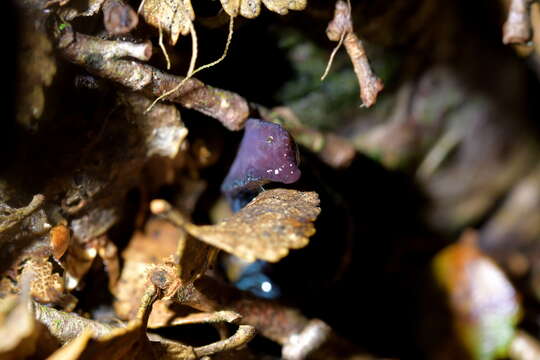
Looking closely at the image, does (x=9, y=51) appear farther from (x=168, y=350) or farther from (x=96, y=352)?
(x=168, y=350)

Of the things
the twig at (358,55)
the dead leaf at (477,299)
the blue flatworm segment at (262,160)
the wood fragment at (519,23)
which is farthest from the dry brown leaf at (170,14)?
the dead leaf at (477,299)

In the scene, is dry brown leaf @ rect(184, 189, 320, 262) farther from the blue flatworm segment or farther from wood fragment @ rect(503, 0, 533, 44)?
wood fragment @ rect(503, 0, 533, 44)

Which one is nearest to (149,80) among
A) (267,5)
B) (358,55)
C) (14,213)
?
(267,5)

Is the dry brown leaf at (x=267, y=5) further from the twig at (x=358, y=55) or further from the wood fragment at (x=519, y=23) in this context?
the wood fragment at (x=519, y=23)

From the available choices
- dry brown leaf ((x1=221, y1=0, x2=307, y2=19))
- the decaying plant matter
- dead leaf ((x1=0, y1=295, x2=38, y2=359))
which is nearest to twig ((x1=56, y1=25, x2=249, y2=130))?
the decaying plant matter

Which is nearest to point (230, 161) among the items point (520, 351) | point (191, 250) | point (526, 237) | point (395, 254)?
point (191, 250)

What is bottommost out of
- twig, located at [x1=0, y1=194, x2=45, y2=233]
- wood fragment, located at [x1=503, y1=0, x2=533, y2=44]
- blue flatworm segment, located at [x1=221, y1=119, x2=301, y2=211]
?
twig, located at [x1=0, y1=194, x2=45, y2=233]

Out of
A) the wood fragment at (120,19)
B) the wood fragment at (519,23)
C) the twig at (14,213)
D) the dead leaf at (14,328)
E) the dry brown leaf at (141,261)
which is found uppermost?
the wood fragment at (519,23)
